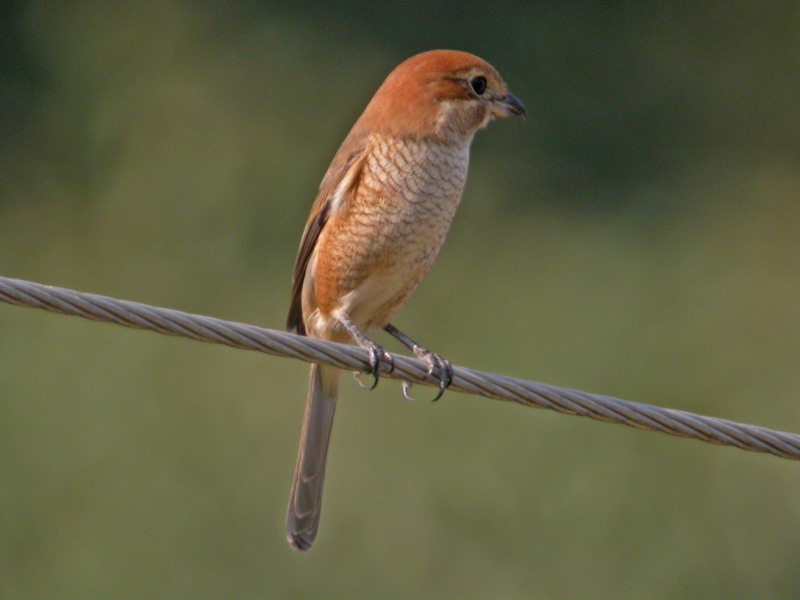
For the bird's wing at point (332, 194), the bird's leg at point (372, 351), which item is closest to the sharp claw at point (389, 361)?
the bird's leg at point (372, 351)

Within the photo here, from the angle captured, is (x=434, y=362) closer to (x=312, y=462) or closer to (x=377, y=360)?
(x=377, y=360)

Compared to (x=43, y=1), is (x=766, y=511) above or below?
below

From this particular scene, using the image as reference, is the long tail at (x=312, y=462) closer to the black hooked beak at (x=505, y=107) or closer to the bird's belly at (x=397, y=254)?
the bird's belly at (x=397, y=254)

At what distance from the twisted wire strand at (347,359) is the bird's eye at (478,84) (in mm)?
1302

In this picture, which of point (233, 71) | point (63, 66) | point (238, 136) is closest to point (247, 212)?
point (238, 136)

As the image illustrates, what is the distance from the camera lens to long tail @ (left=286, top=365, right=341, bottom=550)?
4305 millimetres

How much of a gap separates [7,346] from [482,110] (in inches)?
147

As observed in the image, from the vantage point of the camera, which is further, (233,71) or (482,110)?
(233,71)

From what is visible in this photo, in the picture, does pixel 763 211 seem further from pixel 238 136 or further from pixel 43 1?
pixel 43 1

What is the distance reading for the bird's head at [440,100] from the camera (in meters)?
3.90

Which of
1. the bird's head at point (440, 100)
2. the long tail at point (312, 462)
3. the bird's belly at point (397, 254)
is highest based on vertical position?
the bird's head at point (440, 100)

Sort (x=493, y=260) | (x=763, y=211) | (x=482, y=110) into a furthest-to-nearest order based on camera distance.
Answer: (x=763, y=211)
(x=493, y=260)
(x=482, y=110)

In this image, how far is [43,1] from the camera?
8.83 metres

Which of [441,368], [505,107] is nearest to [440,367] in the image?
[441,368]
